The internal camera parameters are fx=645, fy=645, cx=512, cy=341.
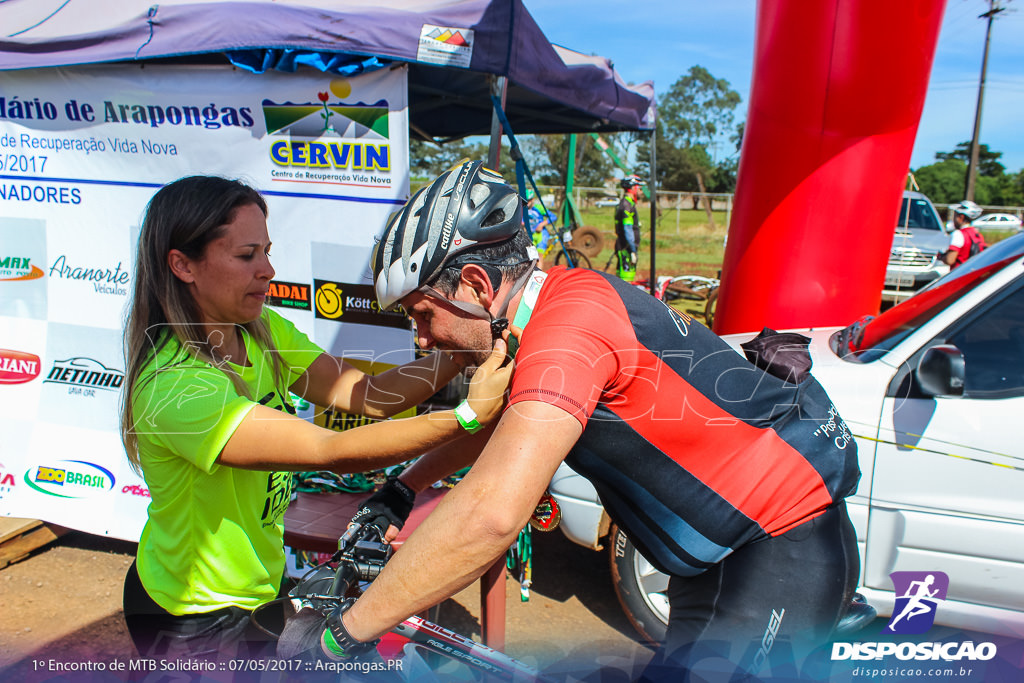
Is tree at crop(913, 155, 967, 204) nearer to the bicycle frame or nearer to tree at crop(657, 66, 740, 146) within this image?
tree at crop(657, 66, 740, 146)

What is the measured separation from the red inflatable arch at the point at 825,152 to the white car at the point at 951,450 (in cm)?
185

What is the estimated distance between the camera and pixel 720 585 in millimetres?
1721

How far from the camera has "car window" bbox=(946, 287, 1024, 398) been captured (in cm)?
291

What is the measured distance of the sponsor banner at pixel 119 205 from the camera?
384cm

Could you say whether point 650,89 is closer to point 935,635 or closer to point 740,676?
point 935,635

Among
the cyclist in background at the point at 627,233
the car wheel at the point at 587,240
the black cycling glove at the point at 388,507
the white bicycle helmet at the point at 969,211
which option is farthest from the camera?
the car wheel at the point at 587,240

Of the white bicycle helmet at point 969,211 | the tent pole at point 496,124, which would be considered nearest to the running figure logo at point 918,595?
the tent pole at point 496,124

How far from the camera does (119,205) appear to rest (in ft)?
13.9

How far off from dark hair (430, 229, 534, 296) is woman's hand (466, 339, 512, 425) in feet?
0.75

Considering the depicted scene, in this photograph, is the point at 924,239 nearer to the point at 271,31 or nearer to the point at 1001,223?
the point at 271,31

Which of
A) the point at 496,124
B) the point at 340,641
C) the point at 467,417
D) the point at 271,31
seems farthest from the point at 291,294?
the point at 340,641

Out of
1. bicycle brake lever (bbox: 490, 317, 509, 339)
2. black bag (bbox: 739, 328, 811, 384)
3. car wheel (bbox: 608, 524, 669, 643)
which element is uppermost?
bicycle brake lever (bbox: 490, 317, 509, 339)

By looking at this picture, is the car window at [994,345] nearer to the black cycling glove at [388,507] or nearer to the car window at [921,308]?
the car window at [921,308]

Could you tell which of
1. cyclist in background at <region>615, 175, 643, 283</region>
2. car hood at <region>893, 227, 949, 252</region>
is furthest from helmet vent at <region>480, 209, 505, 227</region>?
car hood at <region>893, 227, 949, 252</region>
